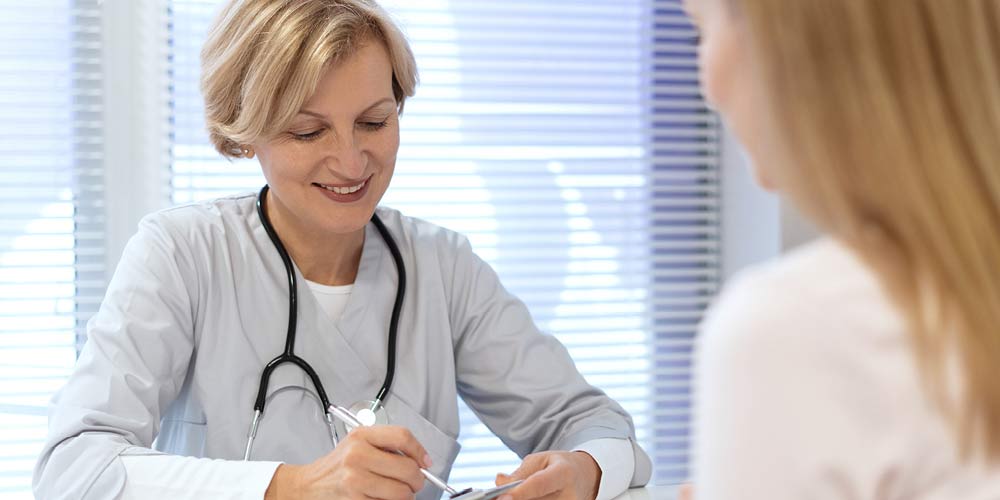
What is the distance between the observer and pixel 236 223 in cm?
155

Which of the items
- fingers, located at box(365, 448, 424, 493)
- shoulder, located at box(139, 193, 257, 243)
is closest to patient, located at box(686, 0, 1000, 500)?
fingers, located at box(365, 448, 424, 493)

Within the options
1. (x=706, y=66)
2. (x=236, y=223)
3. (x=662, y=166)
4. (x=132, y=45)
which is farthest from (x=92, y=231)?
(x=706, y=66)

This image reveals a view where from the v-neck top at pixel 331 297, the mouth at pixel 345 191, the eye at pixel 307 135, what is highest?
the eye at pixel 307 135

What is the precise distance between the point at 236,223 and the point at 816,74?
47.5 inches

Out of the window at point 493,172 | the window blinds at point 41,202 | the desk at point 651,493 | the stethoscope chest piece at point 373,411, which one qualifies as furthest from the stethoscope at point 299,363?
the window blinds at point 41,202

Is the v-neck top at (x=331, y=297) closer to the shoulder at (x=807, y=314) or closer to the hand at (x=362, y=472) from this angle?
the hand at (x=362, y=472)

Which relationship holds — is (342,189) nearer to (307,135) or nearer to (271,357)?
(307,135)

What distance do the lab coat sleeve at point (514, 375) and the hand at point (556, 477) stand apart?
0.13 m

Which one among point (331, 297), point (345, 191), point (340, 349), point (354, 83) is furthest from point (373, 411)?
point (354, 83)

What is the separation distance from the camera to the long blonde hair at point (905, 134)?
0.47 metres

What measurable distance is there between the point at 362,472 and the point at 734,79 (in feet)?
2.56

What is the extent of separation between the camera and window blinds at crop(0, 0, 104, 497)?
7.02 feet

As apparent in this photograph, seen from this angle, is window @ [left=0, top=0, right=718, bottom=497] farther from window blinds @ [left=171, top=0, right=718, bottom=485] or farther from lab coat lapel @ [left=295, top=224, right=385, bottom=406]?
lab coat lapel @ [left=295, top=224, right=385, bottom=406]

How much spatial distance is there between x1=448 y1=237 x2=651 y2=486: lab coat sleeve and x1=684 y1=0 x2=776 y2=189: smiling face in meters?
1.03
